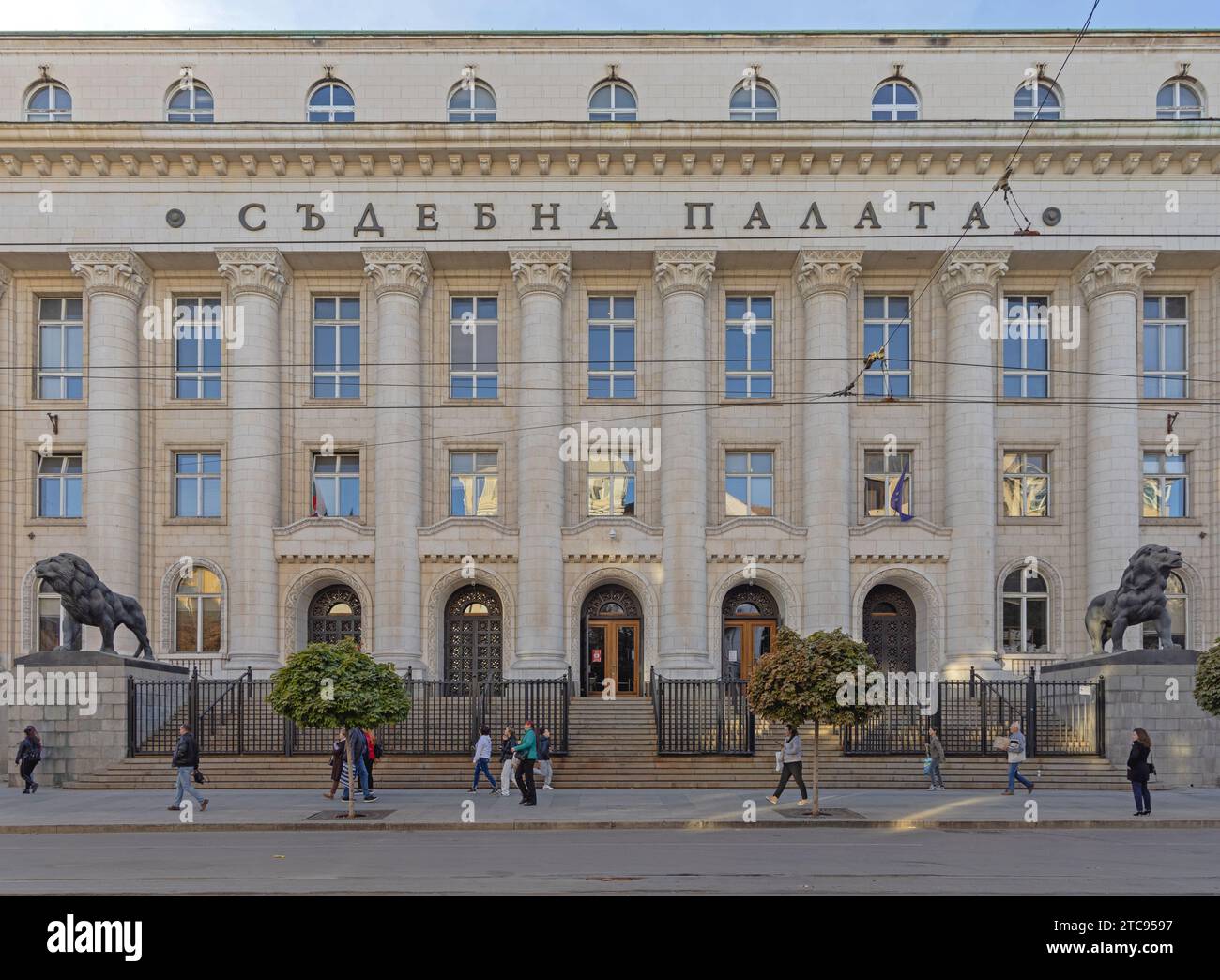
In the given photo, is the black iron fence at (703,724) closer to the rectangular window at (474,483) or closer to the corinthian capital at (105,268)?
the rectangular window at (474,483)

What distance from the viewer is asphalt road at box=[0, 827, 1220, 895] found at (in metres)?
12.9

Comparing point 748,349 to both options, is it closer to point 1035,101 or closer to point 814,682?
point 1035,101

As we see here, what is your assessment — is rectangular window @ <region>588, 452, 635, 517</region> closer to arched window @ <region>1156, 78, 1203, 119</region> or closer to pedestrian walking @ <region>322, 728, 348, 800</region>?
pedestrian walking @ <region>322, 728, 348, 800</region>

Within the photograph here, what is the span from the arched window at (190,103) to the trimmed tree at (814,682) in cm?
2734

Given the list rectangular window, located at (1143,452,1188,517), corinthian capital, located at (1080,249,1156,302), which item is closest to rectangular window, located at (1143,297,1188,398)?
corinthian capital, located at (1080,249,1156,302)

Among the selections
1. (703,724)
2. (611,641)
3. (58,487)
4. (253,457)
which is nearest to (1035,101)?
(611,641)

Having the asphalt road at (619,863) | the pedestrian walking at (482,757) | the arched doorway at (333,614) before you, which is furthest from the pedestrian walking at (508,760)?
the arched doorway at (333,614)

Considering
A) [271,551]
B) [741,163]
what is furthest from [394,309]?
[741,163]

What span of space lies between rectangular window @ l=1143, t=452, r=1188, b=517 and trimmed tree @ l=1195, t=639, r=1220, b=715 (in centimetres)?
1826

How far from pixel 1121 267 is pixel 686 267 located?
13.7 metres

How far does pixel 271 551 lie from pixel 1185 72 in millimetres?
33098

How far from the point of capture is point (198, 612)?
37.7 meters

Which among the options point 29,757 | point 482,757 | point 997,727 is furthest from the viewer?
point 997,727

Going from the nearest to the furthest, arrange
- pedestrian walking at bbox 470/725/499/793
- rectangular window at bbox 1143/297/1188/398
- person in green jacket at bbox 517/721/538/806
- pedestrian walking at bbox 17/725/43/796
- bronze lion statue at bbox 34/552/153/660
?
1. person in green jacket at bbox 517/721/538/806
2. pedestrian walking at bbox 470/725/499/793
3. pedestrian walking at bbox 17/725/43/796
4. bronze lion statue at bbox 34/552/153/660
5. rectangular window at bbox 1143/297/1188/398
